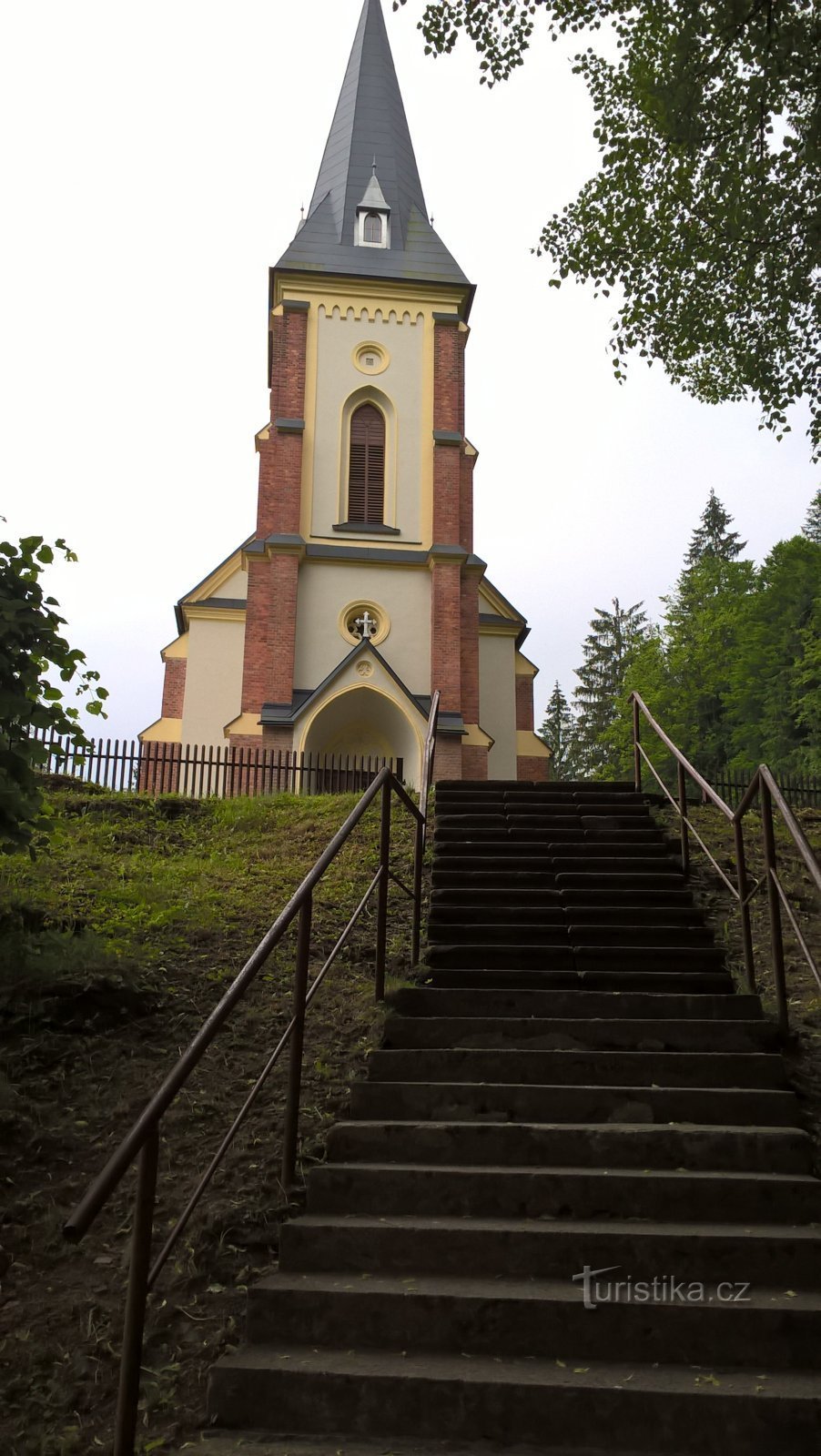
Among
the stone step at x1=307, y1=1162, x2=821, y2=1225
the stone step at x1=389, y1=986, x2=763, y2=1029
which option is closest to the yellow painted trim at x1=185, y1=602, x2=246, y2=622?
the stone step at x1=389, y1=986, x2=763, y2=1029

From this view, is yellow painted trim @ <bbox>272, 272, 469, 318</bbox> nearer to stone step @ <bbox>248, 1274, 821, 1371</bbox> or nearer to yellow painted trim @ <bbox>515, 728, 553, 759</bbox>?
yellow painted trim @ <bbox>515, 728, 553, 759</bbox>

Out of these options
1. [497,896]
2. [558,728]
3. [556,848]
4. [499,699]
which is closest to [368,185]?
[499,699]

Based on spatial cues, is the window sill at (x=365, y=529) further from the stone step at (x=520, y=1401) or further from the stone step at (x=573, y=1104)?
the stone step at (x=520, y=1401)

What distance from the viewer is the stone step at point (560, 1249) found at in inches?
145

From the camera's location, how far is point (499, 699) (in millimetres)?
24047

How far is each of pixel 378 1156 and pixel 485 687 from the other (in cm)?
1988

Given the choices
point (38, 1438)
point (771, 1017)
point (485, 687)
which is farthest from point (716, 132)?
point (485, 687)

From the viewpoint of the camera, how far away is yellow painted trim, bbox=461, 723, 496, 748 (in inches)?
832

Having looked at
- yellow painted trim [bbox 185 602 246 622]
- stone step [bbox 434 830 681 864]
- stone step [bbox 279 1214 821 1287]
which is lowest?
stone step [bbox 279 1214 821 1287]

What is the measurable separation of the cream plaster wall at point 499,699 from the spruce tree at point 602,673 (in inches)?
928

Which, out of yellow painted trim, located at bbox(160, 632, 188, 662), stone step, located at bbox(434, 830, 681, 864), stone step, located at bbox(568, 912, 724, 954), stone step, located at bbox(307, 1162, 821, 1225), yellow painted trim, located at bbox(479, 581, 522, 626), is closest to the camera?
stone step, located at bbox(307, 1162, 821, 1225)

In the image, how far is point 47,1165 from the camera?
15.1ft

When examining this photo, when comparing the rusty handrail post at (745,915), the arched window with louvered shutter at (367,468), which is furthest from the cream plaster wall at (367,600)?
the rusty handrail post at (745,915)

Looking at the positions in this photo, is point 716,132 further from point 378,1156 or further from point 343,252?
point 343,252
